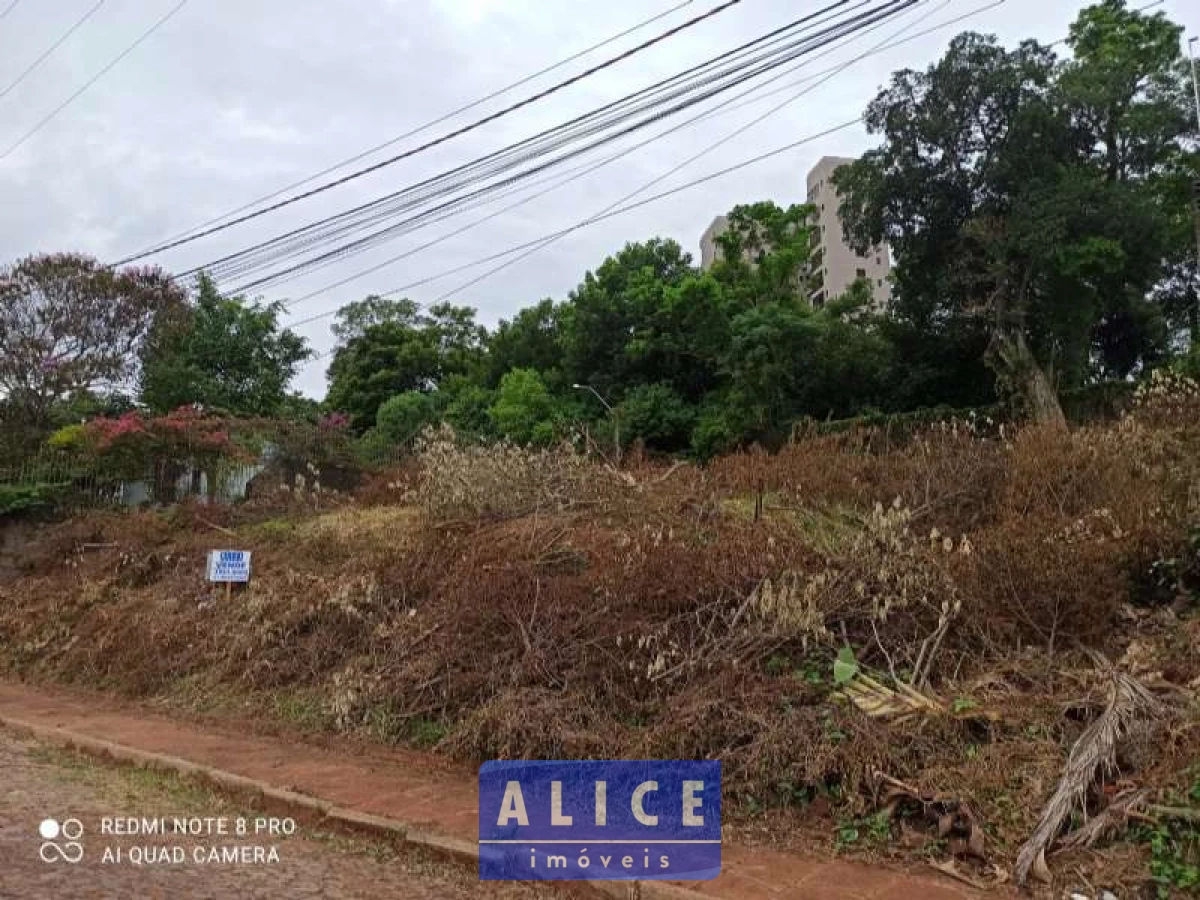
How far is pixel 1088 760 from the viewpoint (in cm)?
436

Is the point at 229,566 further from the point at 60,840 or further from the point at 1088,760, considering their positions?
the point at 1088,760

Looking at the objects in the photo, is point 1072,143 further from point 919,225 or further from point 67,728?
point 67,728

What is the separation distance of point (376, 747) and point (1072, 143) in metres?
23.4

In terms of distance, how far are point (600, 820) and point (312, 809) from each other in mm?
1704

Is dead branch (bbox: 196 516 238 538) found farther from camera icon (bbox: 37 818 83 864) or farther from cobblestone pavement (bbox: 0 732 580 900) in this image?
camera icon (bbox: 37 818 83 864)

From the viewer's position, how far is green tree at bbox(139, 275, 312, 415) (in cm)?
2131

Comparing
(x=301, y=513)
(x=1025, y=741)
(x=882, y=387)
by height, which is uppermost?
(x=882, y=387)

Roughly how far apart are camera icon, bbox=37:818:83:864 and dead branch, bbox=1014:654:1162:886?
452 cm

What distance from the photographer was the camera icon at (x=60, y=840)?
4520mm

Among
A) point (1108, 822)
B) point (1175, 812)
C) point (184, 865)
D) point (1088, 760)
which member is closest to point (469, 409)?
point (184, 865)

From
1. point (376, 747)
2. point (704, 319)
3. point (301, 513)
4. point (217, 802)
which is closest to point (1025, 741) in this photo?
point (376, 747)

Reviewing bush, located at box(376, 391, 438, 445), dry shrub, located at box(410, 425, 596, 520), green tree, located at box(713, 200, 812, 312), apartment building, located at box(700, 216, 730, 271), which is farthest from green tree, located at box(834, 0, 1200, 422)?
apartment building, located at box(700, 216, 730, 271)

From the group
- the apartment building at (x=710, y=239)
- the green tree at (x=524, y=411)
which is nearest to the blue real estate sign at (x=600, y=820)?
the green tree at (x=524, y=411)

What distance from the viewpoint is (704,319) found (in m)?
28.1
